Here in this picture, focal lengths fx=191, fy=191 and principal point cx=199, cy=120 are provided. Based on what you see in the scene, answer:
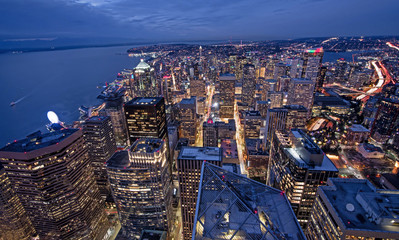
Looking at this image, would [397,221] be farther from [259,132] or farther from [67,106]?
[67,106]

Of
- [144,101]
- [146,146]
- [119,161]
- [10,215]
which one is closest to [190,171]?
[146,146]

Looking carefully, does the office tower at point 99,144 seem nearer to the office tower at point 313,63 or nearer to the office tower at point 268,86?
the office tower at point 268,86

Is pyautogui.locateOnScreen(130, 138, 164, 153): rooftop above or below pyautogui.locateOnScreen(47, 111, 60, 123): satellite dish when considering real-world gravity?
above

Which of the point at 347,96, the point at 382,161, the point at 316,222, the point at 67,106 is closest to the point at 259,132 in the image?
the point at 382,161

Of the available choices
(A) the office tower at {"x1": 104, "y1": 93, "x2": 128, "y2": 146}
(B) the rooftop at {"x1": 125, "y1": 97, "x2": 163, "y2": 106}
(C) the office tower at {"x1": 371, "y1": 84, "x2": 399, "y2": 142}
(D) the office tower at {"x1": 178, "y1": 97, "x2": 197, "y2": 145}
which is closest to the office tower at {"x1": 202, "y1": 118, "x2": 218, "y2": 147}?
(D) the office tower at {"x1": 178, "y1": 97, "x2": 197, "y2": 145}

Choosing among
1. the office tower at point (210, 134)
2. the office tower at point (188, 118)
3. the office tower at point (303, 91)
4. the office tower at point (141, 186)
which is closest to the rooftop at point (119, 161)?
the office tower at point (141, 186)

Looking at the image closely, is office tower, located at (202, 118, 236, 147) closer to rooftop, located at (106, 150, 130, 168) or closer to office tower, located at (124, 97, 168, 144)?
office tower, located at (124, 97, 168, 144)

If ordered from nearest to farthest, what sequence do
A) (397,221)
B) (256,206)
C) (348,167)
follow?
(256,206) → (397,221) → (348,167)
